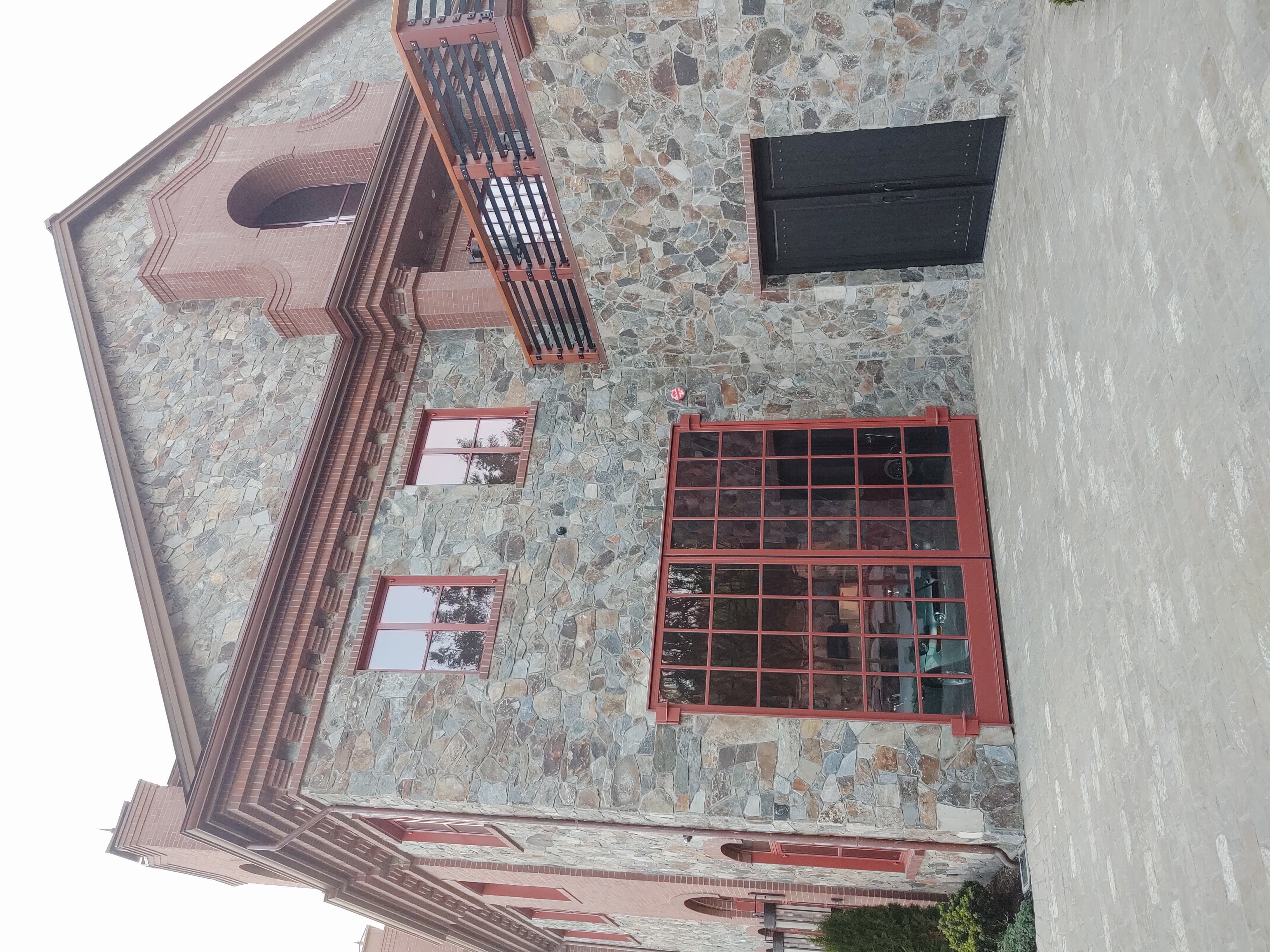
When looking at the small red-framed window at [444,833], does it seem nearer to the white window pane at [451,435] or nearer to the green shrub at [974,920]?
the white window pane at [451,435]

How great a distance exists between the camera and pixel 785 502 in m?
9.64

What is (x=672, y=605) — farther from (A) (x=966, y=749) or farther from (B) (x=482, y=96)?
(B) (x=482, y=96)

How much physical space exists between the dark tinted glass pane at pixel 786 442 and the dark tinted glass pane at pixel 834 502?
0.70 meters

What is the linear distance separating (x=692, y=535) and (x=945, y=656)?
2.91 meters

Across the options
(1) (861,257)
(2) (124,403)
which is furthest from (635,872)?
(2) (124,403)

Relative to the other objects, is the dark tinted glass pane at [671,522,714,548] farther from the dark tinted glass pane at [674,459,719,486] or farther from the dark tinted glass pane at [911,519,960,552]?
the dark tinted glass pane at [911,519,960,552]

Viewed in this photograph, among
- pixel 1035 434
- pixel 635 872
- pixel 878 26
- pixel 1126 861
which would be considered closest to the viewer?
pixel 1126 861

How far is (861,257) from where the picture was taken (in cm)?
945

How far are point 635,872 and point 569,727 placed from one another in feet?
12.6

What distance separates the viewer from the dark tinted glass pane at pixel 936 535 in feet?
29.4

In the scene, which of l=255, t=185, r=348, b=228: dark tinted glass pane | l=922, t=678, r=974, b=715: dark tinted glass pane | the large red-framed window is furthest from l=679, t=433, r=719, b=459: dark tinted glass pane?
l=255, t=185, r=348, b=228: dark tinted glass pane

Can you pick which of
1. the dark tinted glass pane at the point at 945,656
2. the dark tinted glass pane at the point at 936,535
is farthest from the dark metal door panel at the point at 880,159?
the dark tinted glass pane at the point at 945,656

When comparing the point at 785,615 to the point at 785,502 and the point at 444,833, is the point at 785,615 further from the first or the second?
the point at 444,833

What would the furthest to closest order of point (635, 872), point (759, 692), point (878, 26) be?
point (635, 872) < point (759, 692) < point (878, 26)
